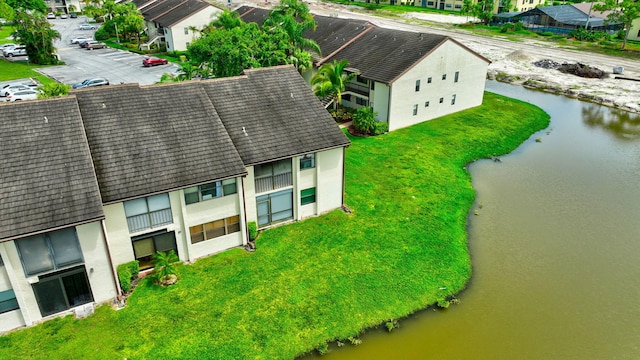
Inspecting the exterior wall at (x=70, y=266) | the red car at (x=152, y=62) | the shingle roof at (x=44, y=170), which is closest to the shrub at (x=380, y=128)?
the shingle roof at (x=44, y=170)

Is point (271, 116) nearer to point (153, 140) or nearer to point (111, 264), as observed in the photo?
point (153, 140)

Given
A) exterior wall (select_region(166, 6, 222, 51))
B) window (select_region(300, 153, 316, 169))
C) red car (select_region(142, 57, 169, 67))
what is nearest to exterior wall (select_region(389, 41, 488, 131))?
window (select_region(300, 153, 316, 169))

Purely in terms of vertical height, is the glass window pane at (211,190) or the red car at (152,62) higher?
the red car at (152,62)

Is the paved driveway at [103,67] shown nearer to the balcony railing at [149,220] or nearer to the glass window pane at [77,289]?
the balcony railing at [149,220]

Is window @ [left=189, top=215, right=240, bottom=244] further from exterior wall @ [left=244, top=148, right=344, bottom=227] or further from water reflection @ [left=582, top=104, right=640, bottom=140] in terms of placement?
water reflection @ [left=582, top=104, right=640, bottom=140]

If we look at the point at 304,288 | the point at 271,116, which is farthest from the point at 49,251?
the point at 271,116

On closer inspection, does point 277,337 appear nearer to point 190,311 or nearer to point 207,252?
point 190,311
